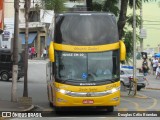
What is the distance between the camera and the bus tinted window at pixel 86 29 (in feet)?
63.7

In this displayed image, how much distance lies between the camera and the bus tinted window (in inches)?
765

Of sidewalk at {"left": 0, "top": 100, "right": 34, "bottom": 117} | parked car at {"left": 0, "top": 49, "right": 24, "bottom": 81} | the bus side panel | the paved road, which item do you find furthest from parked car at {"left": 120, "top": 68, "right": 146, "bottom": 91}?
the bus side panel

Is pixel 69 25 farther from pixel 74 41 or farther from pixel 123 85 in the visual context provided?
pixel 123 85

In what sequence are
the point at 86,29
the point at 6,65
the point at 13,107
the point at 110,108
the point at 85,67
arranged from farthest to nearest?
the point at 6,65 → the point at 13,107 → the point at 110,108 → the point at 86,29 → the point at 85,67

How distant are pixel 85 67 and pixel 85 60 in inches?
10.5

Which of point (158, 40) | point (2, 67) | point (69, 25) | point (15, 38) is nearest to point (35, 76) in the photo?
point (2, 67)

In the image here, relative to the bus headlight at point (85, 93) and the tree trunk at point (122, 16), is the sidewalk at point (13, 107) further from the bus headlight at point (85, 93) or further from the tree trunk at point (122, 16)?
the tree trunk at point (122, 16)

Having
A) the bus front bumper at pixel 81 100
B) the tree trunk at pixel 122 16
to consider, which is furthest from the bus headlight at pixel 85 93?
the tree trunk at pixel 122 16

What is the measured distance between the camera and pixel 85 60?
63.1ft

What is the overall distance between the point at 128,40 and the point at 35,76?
1191 cm

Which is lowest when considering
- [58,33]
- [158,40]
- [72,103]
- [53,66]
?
[158,40]

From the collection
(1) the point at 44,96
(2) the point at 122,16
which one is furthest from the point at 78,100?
(2) the point at 122,16

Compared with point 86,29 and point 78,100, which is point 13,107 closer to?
point 78,100

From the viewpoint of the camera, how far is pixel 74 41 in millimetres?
19391
